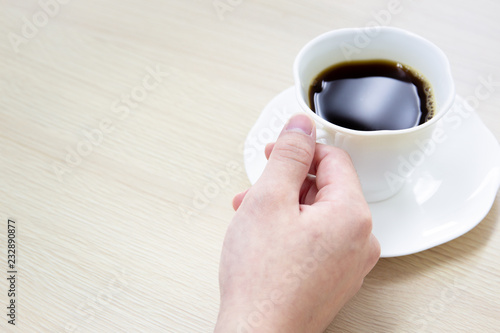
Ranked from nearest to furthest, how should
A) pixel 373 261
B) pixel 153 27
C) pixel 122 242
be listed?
pixel 373 261 → pixel 122 242 → pixel 153 27

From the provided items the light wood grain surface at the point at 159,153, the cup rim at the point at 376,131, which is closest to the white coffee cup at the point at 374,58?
the cup rim at the point at 376,131

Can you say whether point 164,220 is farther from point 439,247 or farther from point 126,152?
point 439,247

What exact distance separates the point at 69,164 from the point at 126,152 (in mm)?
96

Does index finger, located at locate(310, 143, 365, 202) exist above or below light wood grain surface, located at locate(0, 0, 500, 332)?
above

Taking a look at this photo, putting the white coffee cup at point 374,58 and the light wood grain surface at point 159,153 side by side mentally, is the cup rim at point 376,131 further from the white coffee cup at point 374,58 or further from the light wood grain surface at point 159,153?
the light wood grain surface at point 159,153

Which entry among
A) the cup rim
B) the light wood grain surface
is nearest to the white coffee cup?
the cup rim

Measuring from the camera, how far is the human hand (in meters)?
0.51

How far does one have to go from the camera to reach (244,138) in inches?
31.8

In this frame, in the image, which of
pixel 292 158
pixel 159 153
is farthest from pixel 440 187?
pixel 159 153

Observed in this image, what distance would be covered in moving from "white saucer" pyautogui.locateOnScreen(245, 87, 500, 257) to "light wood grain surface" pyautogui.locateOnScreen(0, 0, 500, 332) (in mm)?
33

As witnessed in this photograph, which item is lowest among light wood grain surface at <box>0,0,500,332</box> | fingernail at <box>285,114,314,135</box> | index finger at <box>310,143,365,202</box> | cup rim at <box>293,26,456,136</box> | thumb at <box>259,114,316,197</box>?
light wood grain surface at <box>0,0,500,332</box>

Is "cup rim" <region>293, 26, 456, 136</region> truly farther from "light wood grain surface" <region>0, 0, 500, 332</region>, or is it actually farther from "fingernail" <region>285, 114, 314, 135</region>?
"light wood grain surface" <region>0, 0, 500, 332</region>

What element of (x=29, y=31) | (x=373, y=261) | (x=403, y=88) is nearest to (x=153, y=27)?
(x=29, y=31)

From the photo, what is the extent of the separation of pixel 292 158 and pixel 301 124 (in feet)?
0.17
